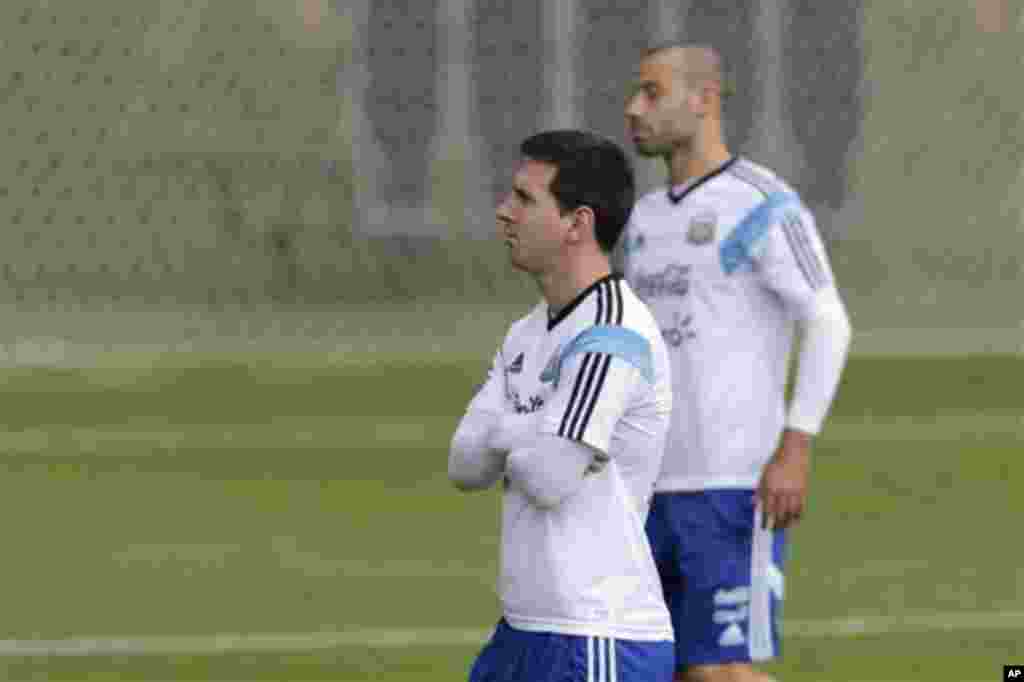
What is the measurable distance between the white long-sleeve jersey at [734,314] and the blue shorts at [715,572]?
0.19 ft

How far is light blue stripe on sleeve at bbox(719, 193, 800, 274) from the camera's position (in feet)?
22.5

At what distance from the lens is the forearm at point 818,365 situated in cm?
683

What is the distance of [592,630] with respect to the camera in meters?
5.00

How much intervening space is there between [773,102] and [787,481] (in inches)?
297

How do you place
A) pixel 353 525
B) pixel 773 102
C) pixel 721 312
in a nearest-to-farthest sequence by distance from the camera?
pixel 721 312 < pixel 353 525 < pixel 773 102

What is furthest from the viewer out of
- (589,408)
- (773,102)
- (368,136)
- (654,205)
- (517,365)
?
(773,102)

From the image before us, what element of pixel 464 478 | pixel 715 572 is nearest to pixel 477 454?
pixel 464 478

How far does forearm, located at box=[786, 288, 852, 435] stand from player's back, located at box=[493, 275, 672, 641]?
5.90ft

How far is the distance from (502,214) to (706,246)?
1.98m

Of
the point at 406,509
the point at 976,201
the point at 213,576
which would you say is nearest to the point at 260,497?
the point at 406,509

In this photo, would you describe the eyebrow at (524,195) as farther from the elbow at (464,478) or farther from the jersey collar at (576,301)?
the elbow at (464,478)

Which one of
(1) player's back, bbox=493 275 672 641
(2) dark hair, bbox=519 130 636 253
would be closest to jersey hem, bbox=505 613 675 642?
(1) player's back, bbox=493 275 672 641

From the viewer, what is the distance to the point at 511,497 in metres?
5.06

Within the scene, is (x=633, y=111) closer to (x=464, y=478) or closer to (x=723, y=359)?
(x=723, y=359)
